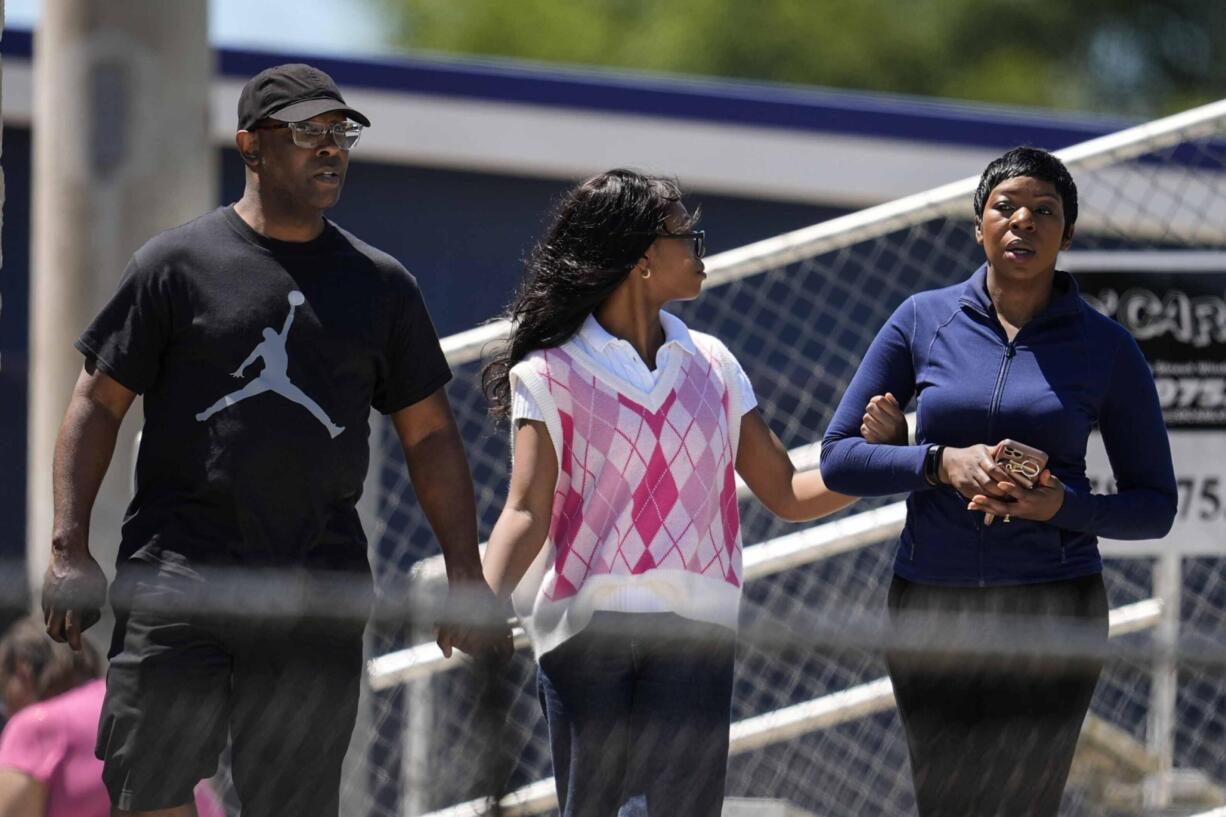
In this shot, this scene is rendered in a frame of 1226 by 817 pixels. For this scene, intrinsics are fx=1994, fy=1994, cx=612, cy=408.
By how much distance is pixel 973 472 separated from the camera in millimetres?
3830

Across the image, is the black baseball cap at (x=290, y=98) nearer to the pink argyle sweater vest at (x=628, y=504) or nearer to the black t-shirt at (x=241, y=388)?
the black t-shirt at (x=241, y=388)

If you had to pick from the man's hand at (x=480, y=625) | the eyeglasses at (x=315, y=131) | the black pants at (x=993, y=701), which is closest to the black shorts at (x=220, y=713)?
the man's hand at (x=480, y=625)

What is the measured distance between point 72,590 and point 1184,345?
3.45 metres

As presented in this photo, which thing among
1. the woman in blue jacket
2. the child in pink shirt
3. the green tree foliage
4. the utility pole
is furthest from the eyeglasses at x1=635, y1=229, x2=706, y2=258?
the green tree foliage

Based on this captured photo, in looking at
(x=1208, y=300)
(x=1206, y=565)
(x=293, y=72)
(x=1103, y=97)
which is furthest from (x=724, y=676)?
(x=1103, y=97)

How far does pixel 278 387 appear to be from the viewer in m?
3.87

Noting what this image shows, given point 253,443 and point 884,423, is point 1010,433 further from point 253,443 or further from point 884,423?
point 253,443

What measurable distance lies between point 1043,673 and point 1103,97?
33.7 meters

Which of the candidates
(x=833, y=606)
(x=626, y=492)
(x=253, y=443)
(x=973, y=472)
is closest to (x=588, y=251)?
(x=626, y=492)

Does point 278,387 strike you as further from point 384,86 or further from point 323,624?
point 384,86

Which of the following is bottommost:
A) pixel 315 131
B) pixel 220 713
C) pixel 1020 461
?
pixel 220 713

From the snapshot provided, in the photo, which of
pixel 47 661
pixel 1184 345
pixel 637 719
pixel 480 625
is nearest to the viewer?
pixel 480 625

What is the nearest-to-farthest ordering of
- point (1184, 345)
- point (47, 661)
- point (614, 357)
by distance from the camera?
point (614, 357) < point (47, 661) < point (1184, 345)

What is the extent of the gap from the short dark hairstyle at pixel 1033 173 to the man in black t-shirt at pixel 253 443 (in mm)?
1191
